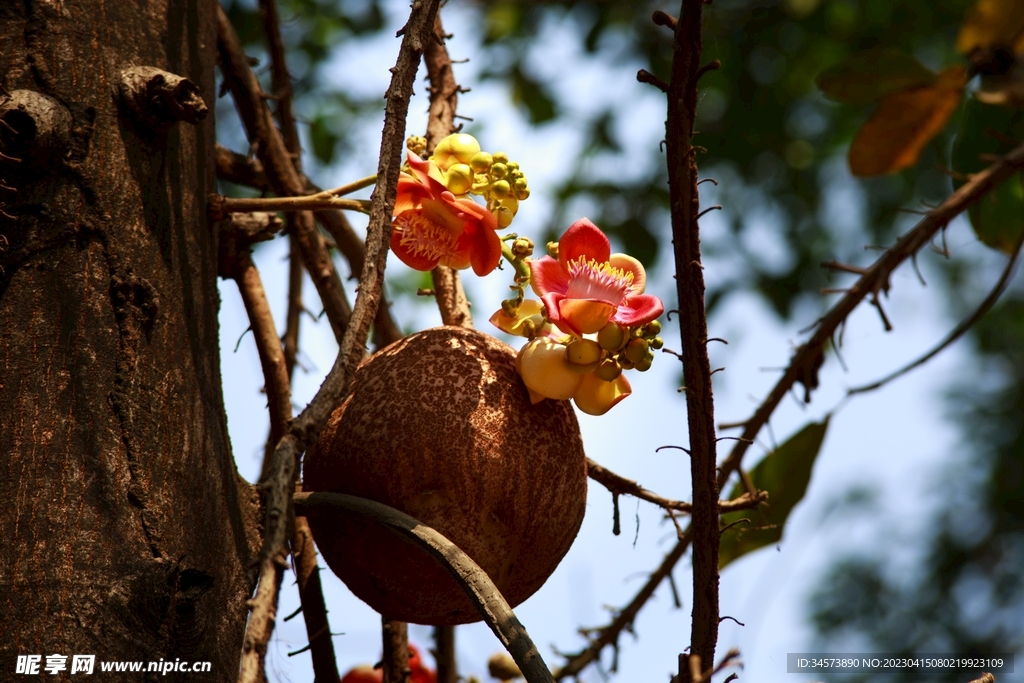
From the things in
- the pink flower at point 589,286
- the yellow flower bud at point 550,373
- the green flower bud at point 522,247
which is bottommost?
the yellow flower bud at point 550,373

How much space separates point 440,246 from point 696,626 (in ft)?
1.56

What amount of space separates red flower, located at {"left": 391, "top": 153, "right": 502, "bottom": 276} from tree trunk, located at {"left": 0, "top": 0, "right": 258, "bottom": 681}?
22cm

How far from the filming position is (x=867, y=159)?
1460 millimetres

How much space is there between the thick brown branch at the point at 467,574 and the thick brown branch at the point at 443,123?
362mm

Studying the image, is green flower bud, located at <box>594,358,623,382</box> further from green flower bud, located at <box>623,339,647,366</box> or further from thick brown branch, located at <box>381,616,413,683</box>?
thick brown branch, located at <box>381,616,413,683</box>

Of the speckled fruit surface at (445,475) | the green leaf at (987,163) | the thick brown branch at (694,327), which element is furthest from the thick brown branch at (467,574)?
the green leaf at (987,163)

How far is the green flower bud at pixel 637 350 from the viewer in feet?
3.33

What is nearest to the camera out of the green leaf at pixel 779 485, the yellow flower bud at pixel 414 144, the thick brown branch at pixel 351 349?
the thick brown branch at pixel 351 349

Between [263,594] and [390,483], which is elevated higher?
[390,483]

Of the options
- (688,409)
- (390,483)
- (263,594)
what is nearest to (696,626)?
(688,409)

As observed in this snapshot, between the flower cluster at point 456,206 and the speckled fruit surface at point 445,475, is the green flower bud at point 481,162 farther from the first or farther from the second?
the speckled fruit surface at point 445,475

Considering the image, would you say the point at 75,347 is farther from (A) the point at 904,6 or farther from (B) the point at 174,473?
(A) the point at 904,6

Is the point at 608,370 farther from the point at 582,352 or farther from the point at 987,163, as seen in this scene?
the point at 987,163

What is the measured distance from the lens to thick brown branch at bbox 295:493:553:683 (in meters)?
0.81
